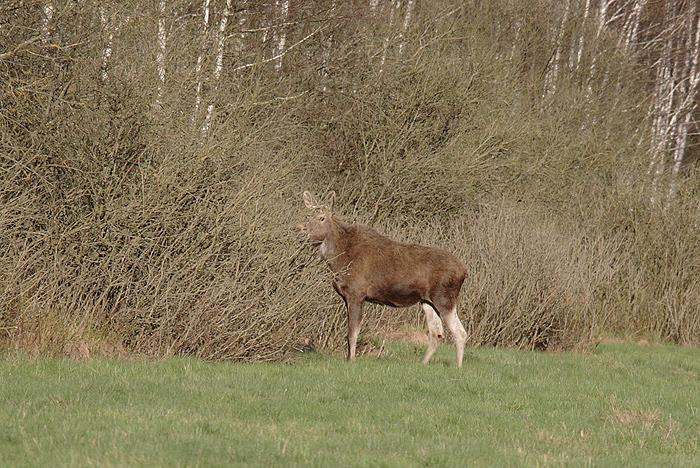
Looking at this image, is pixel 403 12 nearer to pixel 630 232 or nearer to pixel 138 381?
pixel 630 232

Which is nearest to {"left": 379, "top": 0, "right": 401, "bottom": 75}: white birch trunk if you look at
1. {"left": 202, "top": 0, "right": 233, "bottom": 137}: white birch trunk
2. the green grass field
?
{"left": 202, "top": 0, "right": 233, "bottom": 137}: white birch trunk

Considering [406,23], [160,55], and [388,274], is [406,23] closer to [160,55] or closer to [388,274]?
[160,55]

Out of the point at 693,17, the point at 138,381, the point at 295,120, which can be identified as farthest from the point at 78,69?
the point at 693,17

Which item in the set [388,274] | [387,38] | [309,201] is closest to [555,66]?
[387,38]

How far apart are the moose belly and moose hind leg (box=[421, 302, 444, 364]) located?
0.43 m

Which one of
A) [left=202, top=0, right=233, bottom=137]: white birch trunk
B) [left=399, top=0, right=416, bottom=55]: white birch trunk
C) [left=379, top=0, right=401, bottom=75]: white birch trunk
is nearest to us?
[left=202, top=0, right=233, bottom=137]: white birch trunk

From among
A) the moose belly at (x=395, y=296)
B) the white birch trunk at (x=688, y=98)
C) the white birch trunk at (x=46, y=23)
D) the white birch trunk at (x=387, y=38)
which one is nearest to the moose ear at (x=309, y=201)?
the moose belly at (x=395, y=296)

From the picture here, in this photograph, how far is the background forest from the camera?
13.8 metres

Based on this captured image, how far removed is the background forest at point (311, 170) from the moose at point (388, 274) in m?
0.43

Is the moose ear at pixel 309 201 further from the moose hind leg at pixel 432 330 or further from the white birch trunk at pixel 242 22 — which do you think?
the white birch trunk at pixel 242 22

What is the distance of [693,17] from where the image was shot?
40656 millimetres

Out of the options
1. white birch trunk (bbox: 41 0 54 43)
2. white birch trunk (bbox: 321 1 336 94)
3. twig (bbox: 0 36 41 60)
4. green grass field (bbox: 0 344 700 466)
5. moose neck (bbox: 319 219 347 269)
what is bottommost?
green grass field (bbox: 0 344 700 466)

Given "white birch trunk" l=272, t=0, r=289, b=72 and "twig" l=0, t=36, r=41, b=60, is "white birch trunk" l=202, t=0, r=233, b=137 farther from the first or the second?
"white birch trunk" l=272, t=0, r=289, b=72

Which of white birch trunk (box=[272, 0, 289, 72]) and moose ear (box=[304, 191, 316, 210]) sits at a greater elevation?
white birch trunk (box=[272, 0, 289, 72])
